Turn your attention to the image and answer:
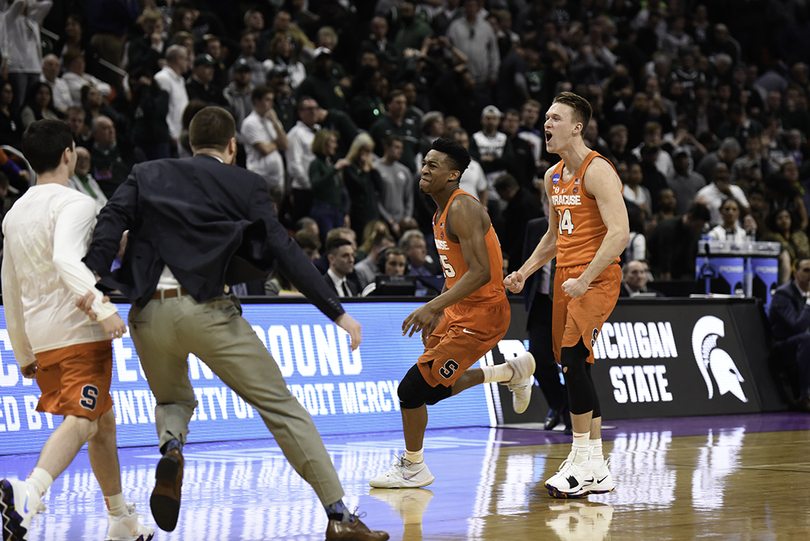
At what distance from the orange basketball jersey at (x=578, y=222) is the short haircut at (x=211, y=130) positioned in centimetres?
230

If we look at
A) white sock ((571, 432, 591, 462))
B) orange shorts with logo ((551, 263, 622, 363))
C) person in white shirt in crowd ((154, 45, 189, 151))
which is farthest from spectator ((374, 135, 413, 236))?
white sock ((571, 432, 591, 462))

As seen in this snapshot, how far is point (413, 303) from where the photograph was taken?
9.83 metres

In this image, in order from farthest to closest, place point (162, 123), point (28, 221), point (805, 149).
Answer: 1. point (805, 149)
2. point (162, 123)
3. point (28, 221)

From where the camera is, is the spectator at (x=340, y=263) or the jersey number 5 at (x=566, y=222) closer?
the jersey number 5 at (x=566, y=222)

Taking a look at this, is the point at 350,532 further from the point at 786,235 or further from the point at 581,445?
the point at 786,235

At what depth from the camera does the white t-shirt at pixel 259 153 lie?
12.4 metres

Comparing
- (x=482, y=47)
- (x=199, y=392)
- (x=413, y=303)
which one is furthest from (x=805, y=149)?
(x=199, y=392)

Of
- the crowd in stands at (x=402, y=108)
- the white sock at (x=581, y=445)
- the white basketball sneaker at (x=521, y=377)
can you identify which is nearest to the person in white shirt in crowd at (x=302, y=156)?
the crowd in stands at (x=402, y=108)

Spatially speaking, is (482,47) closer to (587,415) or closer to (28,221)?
(587,415)

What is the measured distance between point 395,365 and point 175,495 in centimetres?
536

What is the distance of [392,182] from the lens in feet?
43.7

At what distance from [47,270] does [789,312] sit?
9.17 m

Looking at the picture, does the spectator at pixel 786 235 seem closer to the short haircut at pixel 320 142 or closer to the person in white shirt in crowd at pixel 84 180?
the short haircut at pixel 320 142

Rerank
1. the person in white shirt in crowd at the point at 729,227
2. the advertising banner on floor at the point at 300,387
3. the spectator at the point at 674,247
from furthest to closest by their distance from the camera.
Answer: the spectator at the point at 674,247, the person in white shirt in crowd at the point at 729,227, the advertising banner on floor at the point at 300,387
